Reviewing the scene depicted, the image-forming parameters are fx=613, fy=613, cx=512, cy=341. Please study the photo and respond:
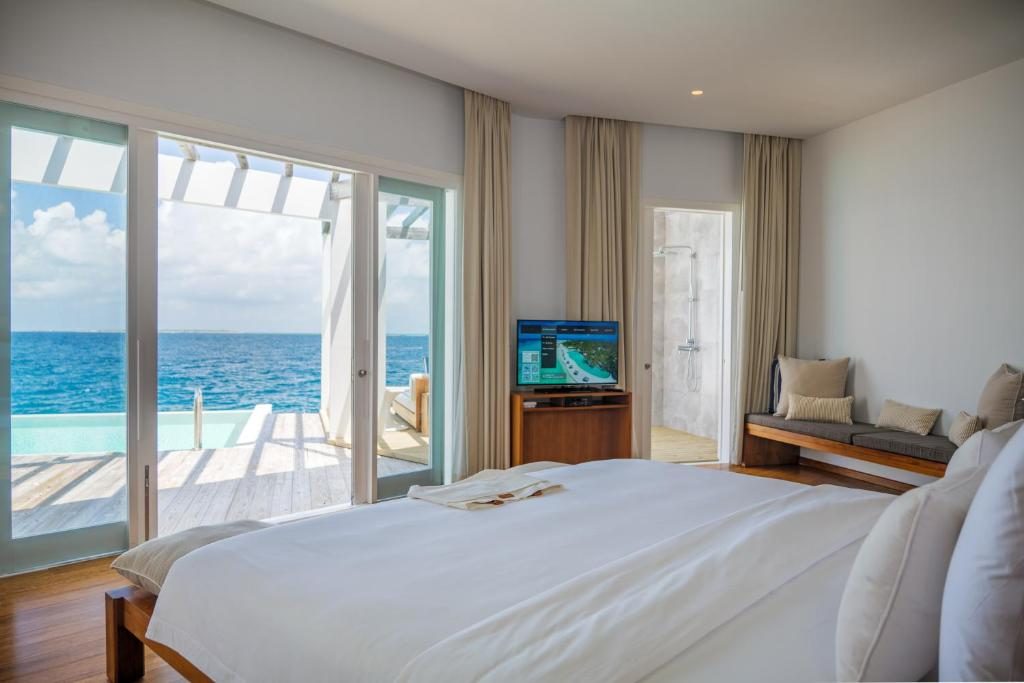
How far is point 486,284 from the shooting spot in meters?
4.34

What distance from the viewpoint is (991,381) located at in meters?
3.77

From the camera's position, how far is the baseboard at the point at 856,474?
4.50 m

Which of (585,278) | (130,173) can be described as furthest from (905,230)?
(130,173)

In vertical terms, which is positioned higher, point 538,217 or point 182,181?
point 182,181

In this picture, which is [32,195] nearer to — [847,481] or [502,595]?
[502,595]

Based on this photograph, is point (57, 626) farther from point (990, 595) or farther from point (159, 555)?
point (990, 595)

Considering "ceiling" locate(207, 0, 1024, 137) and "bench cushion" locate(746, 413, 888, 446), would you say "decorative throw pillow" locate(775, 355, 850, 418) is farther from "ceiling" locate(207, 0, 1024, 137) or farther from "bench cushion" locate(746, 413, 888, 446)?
"ceiling" locate(207, 0, 1024, 137)

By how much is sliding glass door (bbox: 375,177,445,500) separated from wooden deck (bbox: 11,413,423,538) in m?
0.13

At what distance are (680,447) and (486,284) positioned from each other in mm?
2894

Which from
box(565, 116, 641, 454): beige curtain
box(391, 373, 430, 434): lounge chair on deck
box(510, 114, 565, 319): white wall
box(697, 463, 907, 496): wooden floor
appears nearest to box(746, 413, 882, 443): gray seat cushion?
box(697, 463, 907, 496): wooden floor

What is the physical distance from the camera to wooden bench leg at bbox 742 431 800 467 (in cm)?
520

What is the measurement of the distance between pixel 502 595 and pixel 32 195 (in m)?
2.83

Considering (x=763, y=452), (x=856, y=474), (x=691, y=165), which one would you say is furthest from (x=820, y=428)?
(x=691, y=165)

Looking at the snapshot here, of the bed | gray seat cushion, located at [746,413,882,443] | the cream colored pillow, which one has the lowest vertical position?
gray seat cushion, located at [746,413,882,443]
